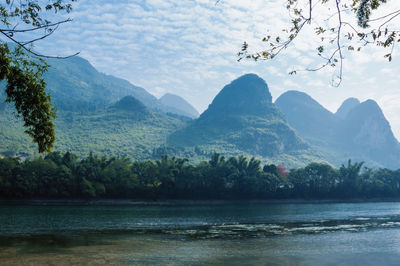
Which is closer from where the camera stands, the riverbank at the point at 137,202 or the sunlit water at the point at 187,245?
the sunlit water at the point at 187,245

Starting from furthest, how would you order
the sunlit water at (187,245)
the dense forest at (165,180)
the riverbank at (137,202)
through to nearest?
the dense forest at (165,180) → the riverbank at (137,202) → the sunlit water at (187,245)

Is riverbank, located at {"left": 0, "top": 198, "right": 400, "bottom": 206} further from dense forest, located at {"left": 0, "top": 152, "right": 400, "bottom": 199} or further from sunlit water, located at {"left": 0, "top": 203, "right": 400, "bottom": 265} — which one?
sunlit water, located at {"left": 0, "top": 203, "right": 400, "bottom": 265}

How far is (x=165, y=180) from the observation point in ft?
272

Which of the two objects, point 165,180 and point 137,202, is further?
point 165,180

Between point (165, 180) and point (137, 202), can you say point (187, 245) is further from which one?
point (165, 180)

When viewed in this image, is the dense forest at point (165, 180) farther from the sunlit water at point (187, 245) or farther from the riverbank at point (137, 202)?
the sunlit water at point (187, 245)

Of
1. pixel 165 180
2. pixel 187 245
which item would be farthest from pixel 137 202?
pixel 187 245

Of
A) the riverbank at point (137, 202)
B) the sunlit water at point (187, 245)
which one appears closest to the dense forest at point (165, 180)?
the riverbank at point (137, 202)

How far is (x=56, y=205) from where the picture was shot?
69062 mm

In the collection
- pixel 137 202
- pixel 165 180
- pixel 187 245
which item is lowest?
pixel 137 202

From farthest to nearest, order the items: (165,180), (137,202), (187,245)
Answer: (165,180)
(137,202)
(187,245)

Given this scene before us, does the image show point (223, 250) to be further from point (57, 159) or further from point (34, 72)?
point (57, 159)

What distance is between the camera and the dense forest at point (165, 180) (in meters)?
71.2

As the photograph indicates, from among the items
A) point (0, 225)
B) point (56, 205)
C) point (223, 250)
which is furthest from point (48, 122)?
point (56, 205)
